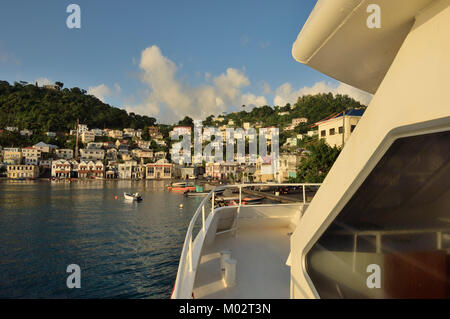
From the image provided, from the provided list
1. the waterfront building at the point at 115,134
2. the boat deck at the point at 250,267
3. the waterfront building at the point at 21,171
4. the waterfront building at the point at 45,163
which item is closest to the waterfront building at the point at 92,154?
the waterfront building at the point at 45,163

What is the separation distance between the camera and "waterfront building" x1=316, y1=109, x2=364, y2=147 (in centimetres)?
2900

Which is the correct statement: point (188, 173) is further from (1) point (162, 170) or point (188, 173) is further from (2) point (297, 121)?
(2) point (297, 121)

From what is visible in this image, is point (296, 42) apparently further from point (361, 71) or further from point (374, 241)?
point (374, 241)

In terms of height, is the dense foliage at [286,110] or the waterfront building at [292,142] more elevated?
the dense foliage at [286,110]

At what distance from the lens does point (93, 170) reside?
105 metres

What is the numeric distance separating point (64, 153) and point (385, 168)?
452 feet

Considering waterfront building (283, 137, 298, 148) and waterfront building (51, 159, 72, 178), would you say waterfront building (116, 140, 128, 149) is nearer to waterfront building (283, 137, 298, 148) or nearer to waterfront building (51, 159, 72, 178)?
waterfront building (51, 159, 72, 178)

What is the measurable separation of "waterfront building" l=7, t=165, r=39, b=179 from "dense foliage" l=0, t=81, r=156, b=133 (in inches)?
1675

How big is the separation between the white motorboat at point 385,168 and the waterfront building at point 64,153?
442 ft

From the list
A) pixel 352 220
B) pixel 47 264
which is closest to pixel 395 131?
pixel 352 220

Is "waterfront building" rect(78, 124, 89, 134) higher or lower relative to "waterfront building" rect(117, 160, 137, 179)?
higher

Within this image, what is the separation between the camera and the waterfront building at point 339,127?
29.0 m

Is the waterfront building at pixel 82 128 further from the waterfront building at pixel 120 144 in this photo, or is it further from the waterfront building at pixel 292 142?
the waterfront building at pixel 292 142

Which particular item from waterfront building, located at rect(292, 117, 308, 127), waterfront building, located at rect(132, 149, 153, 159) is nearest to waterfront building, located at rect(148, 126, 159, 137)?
waterfront building, located at rect(132, 149, 153, 159)
